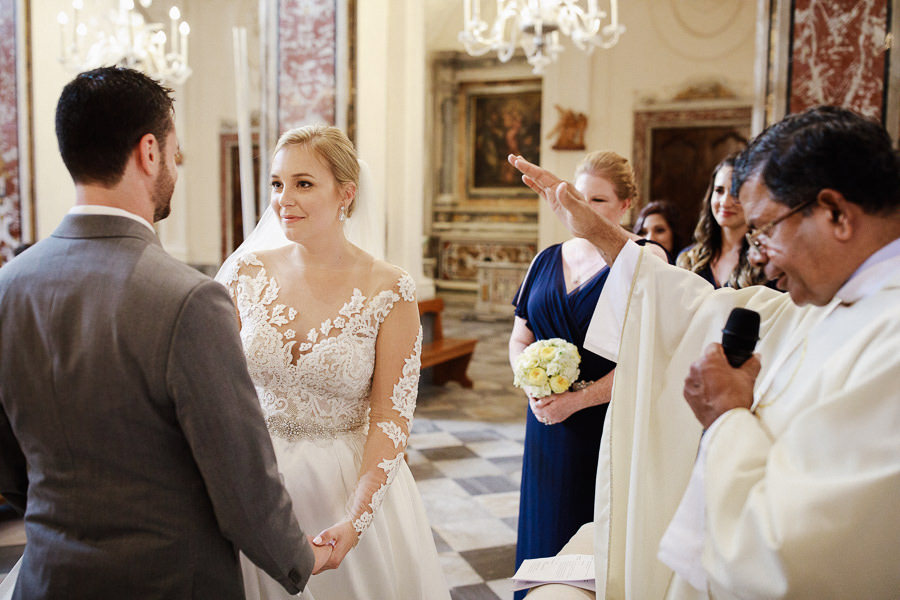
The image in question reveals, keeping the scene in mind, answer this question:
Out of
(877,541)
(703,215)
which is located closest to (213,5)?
(703,215)

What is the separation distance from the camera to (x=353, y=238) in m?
2.45

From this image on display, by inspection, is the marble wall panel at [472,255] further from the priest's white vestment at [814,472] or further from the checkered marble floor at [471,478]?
the priest's white vestment at [814,472]

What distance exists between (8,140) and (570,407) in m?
6.28

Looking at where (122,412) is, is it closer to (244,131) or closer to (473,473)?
(244,131)

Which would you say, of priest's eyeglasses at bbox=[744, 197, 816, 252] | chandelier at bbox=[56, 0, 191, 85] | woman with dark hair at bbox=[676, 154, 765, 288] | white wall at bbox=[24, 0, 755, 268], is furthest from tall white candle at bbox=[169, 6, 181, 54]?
priest's eyeglasses at bbox=[744, 197, 816, 252]

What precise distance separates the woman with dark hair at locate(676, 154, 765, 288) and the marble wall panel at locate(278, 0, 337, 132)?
371 centimetres

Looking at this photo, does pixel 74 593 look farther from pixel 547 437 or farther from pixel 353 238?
pixel 547 437

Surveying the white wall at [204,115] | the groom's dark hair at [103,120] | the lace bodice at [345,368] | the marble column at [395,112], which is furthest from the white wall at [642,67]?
the groom's dark hair at [103,120]

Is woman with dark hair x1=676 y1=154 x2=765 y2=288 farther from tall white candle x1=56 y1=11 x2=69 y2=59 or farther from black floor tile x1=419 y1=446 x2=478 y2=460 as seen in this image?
tall white candle x1=56 y1=11 x2=69 y2=59

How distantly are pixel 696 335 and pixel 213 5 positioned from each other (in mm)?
11933

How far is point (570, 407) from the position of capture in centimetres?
254

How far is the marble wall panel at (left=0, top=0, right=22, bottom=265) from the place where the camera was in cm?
639

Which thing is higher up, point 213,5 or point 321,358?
point 213,5

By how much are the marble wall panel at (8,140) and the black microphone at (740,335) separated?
6.91m
